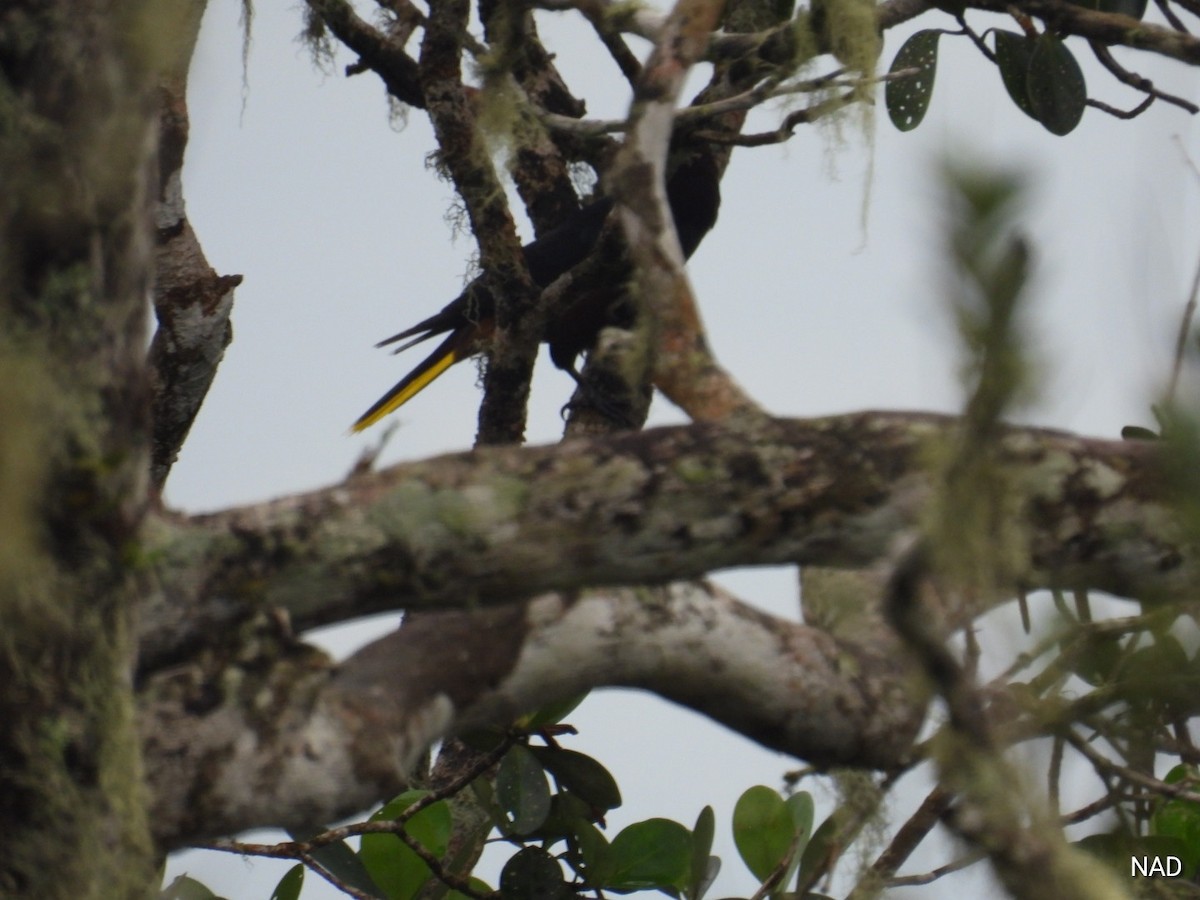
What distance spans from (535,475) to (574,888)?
1.42m

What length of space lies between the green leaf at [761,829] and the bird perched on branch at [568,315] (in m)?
1.23

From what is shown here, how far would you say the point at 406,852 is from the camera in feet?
8.65

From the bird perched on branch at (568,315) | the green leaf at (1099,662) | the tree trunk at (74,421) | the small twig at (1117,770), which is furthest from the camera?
the bird perched on branch at (568,315)

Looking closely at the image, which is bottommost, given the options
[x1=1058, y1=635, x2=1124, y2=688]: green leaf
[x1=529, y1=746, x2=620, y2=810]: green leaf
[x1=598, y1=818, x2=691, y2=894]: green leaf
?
[x1=598, y1=818, x2=691, y2=894]: green leaf

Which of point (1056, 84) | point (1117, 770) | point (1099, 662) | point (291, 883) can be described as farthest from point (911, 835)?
point (1056, 84)

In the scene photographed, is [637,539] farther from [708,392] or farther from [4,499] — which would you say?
[4,499]

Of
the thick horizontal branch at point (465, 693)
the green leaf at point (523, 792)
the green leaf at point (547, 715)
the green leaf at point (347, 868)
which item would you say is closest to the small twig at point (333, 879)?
the green leaf at point (347, 868)

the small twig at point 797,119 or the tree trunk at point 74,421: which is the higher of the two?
the small twig at point 797,119

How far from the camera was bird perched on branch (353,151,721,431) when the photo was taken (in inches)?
150

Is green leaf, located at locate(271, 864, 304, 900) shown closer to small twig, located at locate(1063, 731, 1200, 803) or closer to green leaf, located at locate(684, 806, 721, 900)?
green leaf, located at locate(684, 806, 721, 900)

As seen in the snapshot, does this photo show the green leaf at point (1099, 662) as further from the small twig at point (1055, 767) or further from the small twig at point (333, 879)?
the small twig at point (333, 879)

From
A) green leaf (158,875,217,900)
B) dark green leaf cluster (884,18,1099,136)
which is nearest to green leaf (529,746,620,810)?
green leaf (158,875,217,900)

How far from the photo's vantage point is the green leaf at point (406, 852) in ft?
8.63

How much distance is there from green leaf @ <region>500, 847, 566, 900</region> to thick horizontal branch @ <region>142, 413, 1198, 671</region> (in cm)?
125
